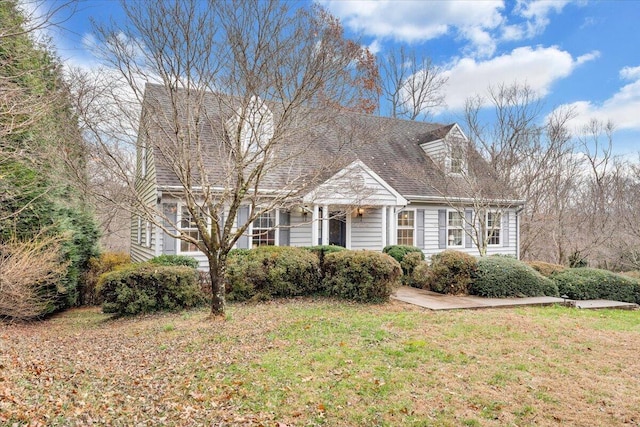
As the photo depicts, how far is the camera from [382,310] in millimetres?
8602

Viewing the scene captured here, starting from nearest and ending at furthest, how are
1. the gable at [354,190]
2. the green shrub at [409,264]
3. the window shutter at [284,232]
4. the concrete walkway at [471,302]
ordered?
the concrete walkway at [471,302], the gable at [354,190], the green shrub at [409,264], the window shutter at [284,232]

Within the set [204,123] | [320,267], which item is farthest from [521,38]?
[204,123]

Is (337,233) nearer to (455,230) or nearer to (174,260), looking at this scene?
(455,230)

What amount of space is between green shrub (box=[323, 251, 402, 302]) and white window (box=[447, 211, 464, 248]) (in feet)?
24.6

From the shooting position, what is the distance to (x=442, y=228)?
1611 centimetres

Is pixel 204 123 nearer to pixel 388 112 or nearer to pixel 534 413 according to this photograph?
pixel 534 413

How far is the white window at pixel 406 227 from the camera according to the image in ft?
50.8

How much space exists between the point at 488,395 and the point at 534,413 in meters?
0.46

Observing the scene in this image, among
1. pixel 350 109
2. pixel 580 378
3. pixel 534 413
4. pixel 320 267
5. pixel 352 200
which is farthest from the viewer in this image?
pixel 352 200

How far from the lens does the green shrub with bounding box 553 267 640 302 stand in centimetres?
1112

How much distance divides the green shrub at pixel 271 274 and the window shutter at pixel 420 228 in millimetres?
6476

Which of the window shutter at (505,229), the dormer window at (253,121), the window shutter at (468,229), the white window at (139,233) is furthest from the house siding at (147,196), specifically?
the window shutter at (505,229)

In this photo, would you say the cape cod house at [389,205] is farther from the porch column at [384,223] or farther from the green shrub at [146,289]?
the green shrub at [146,289]

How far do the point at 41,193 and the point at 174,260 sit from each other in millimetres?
3336
